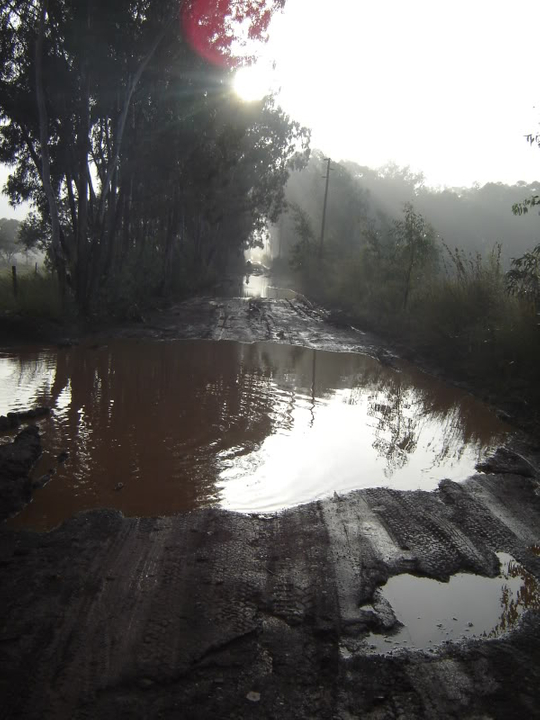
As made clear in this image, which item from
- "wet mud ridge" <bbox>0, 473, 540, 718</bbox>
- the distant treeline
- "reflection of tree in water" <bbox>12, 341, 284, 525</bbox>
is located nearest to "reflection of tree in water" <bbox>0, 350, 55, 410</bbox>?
"reflection of tree in water" <bbox>12, 341, 284, 525</bbox>

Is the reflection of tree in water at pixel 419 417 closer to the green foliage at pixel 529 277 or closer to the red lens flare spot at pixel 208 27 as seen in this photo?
the green foliage at pixel 529 277

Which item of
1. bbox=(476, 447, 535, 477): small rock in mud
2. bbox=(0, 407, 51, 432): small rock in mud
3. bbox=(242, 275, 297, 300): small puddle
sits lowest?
bbox=(476, 447, 535, 477): small rock in mud

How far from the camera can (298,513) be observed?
5.22m

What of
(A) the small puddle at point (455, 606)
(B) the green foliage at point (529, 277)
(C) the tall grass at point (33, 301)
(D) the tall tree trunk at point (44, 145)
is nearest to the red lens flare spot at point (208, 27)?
(D) the tall tree trunk at point (44, 145)

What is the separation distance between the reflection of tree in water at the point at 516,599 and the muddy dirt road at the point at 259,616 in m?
0.01

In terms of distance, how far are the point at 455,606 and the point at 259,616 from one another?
1.40 m

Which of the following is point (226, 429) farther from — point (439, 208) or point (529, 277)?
point (439, 208)

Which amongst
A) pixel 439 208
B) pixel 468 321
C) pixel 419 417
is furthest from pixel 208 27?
pixel 439 208

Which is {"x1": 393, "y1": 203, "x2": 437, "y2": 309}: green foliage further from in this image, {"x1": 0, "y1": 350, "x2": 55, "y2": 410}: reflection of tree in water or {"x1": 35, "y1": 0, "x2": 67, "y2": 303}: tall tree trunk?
{"x1": 0, "y1": 350, "x2": 55, "y2": 410}: reflection of tree in water

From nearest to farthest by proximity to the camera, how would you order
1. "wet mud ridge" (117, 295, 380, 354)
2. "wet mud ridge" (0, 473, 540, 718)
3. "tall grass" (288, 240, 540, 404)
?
"wet mud ridge" (0, 473, 540, 718) → "tall grass" (288, 240, 540, 404) → "wet mud ridge" (117, 295, 380, 354)

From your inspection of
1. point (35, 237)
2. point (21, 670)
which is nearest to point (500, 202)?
point (35, 237)

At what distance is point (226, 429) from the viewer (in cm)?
774

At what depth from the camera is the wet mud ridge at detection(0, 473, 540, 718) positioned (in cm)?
283

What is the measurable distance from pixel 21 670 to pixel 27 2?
14497mm
